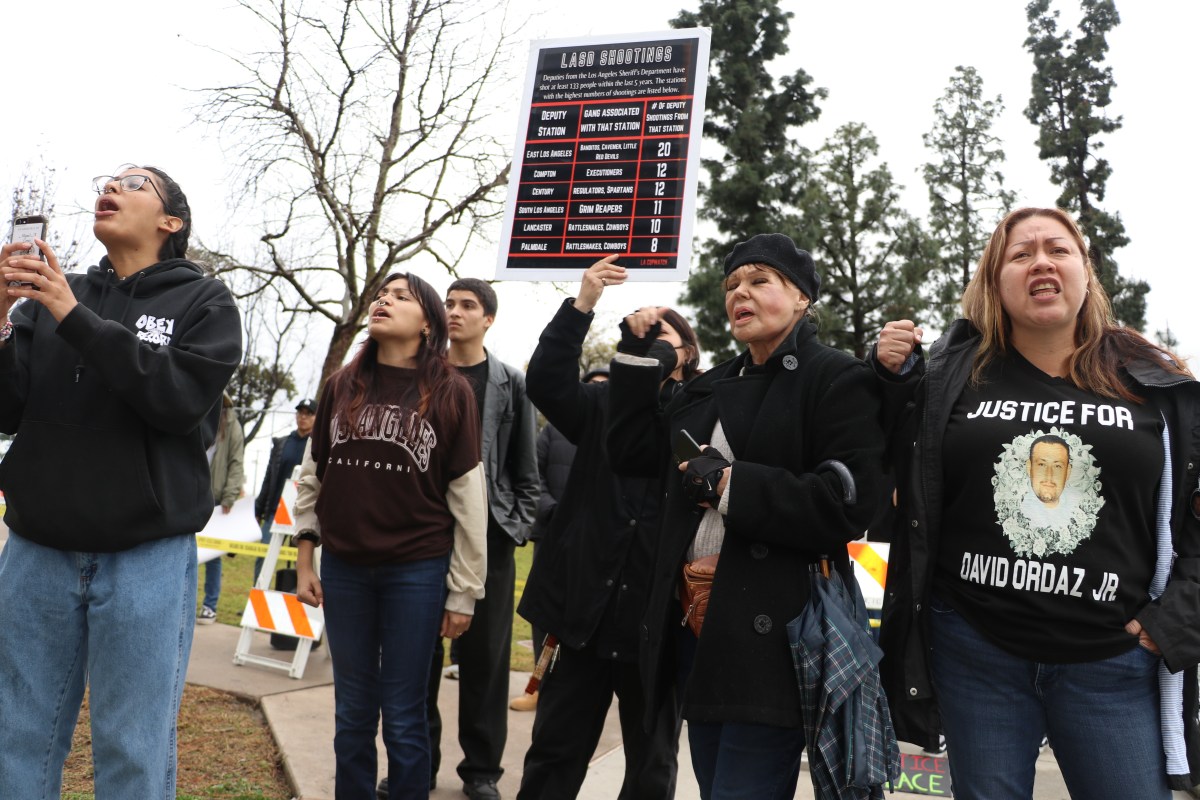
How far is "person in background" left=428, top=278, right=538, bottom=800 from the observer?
14.8 feet

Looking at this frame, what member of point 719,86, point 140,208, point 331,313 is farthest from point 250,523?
point 719,86

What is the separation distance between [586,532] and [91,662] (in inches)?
67.1

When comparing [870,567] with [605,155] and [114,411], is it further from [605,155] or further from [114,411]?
[114,411]

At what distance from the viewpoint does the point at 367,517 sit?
3619 millimetres

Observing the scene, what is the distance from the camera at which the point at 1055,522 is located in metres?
2.48

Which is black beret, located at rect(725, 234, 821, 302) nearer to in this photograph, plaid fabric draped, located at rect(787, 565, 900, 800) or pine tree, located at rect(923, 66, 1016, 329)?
plaid fabric draped, located at rect(787, 565, 900, 800)

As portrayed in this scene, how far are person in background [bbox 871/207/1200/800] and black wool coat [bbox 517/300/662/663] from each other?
1.07 meters

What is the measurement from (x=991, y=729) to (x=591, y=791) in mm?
2655

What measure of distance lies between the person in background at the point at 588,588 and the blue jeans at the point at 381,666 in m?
0.40

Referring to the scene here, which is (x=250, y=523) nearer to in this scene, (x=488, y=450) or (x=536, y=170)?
(x=488, y=450)

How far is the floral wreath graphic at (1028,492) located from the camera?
247cm

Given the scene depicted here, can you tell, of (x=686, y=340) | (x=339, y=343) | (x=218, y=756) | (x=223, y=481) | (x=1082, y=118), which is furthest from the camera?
(x=1082, y=118)

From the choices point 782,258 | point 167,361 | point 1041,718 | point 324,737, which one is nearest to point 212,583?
point 324,737

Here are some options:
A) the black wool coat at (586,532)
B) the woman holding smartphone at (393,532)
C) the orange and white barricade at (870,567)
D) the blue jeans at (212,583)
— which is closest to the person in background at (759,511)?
the black wool coat at (586,532)
